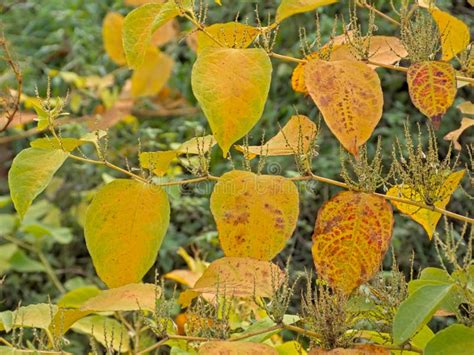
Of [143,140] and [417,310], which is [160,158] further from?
[143,140]

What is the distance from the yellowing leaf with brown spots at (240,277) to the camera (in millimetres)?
983

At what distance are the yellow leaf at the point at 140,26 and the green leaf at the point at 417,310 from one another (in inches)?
14.8

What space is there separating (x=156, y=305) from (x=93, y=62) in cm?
274

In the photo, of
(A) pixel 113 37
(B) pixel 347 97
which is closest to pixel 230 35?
(B) pixel 347 97

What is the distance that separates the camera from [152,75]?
121 inches

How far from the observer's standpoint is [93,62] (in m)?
3.65

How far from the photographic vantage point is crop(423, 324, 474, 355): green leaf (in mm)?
908

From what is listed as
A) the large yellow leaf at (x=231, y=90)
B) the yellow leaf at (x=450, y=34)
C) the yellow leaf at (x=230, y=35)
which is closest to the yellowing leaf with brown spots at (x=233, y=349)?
the large yellow leaf at (x=231, y=90)

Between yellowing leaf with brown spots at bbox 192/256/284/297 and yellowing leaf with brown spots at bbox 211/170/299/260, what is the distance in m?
0.01

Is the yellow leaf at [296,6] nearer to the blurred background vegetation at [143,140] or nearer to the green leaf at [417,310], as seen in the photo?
the green leaf at [417,310]

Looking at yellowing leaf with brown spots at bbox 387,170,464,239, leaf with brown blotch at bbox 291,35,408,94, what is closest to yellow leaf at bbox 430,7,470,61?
leaf with brown blotch at bbox 291,35,408,94

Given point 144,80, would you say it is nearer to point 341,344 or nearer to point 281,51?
point 281,51

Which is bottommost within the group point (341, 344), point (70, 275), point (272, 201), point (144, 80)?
point (70, 275)

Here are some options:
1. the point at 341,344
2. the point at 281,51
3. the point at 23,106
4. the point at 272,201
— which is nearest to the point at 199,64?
the point at 272,201
